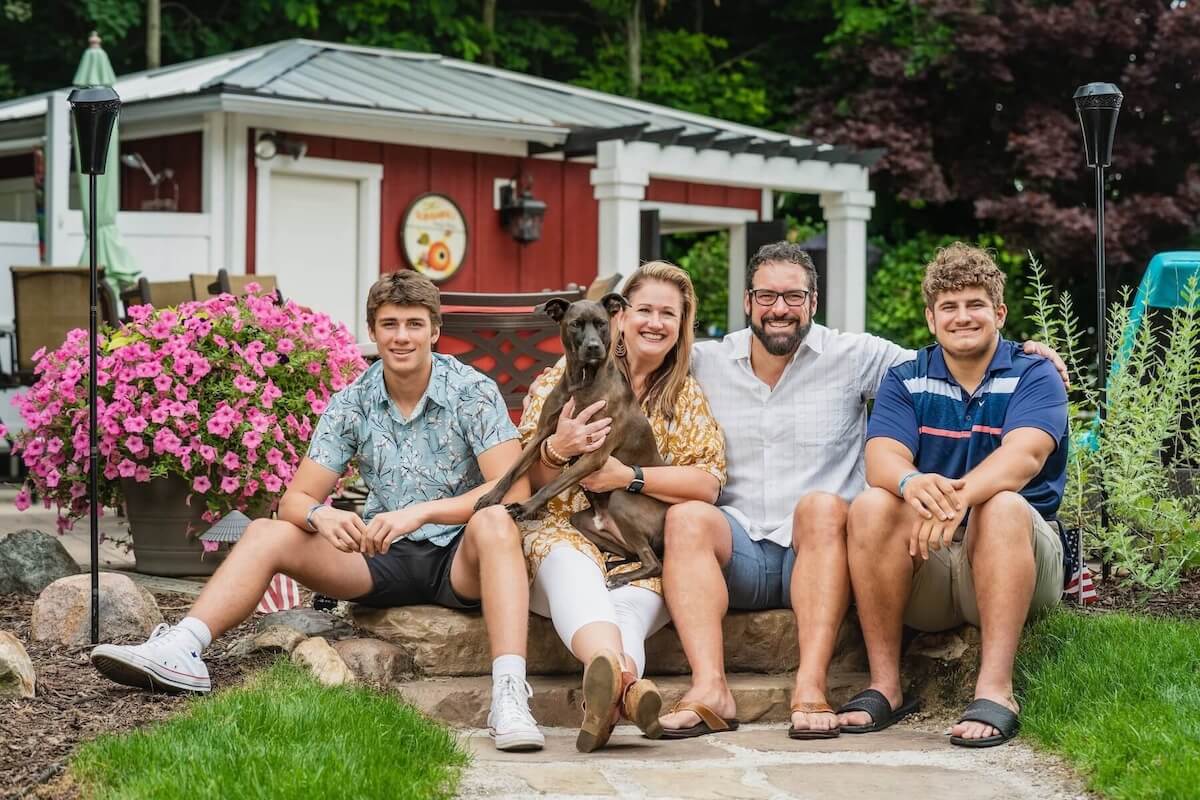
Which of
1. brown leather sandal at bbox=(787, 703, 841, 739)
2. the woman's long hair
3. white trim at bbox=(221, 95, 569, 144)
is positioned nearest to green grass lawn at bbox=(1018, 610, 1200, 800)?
brown leather sandal at bbox=(787, 703, 841, 739)

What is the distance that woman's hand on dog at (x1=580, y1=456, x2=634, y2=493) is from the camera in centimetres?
403

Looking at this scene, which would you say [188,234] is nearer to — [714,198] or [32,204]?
[32,204]

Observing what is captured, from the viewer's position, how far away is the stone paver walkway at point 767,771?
3.25m

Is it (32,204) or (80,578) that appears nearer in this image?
(80,578)

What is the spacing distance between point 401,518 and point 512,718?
0.61 metres

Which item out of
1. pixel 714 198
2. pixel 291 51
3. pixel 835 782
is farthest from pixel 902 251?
pixel 835 782

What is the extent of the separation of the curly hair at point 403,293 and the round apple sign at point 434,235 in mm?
8657

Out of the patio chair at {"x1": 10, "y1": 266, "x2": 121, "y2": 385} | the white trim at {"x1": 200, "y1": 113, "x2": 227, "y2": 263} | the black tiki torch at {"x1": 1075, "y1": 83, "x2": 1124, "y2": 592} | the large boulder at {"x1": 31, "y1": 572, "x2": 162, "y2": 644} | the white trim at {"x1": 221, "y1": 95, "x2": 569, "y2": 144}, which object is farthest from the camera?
the white trim at {"x1": 200, "y1": 113, "x2": 227, "y2": 263}

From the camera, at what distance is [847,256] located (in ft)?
47.4

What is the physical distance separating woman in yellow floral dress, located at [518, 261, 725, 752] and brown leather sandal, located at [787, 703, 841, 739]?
409 millimetres

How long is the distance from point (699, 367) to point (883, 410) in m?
0.59

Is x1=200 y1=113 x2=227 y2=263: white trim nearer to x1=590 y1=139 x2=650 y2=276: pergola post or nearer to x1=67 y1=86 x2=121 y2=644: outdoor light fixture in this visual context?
x1=590 y1=139 x2=650 y2=276: pergola post

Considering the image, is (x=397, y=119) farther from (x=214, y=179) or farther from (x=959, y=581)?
(x=959, y=581)

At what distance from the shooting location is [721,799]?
318cm
